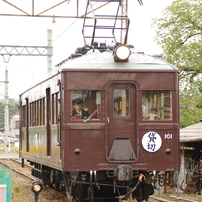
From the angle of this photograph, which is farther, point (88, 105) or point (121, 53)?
point (121, 53)

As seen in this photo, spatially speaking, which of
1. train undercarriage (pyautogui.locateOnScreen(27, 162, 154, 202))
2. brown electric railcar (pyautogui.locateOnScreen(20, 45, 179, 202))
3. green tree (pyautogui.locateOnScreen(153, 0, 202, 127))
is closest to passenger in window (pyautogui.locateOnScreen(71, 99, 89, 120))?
brown electric railcar (pyautogui.locateOnScreen(20, 45, 179, 202))

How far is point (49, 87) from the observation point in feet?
35.4

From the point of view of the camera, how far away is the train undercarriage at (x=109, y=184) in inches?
359

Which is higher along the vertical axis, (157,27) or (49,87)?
(157,27)

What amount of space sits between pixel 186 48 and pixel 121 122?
12.5m

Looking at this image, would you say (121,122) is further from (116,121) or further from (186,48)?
(186,48)

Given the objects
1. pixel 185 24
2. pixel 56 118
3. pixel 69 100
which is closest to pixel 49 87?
pixel 56 118

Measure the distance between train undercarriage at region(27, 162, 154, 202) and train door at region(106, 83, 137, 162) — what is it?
1.03ft

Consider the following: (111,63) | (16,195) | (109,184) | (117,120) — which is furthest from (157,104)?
(16,195)

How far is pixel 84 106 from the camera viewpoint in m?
9.28

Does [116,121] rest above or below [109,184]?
above

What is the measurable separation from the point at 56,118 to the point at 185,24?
13.0 meters

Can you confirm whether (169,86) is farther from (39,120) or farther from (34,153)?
(34,153)

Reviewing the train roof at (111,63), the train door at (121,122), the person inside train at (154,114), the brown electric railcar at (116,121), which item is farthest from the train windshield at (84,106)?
the person inside train at (154,114)
